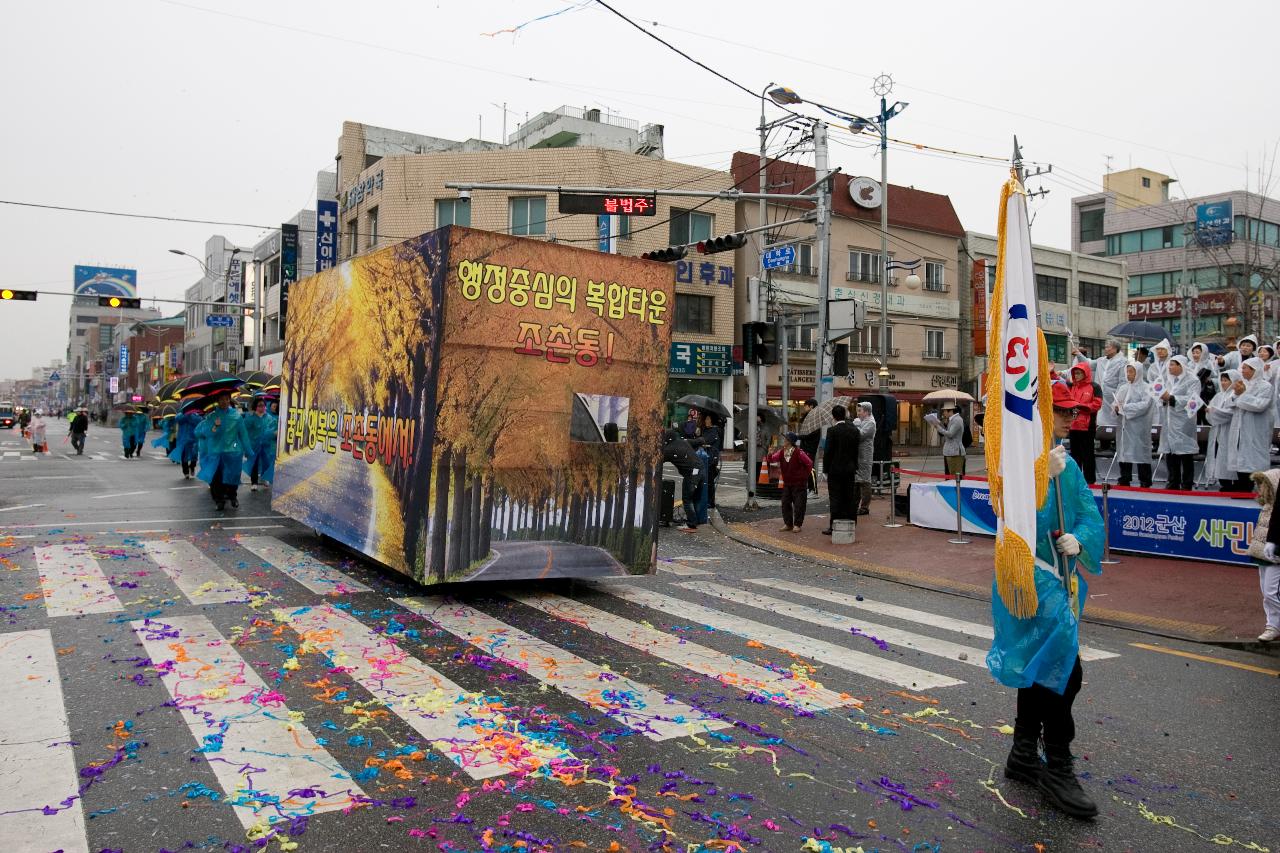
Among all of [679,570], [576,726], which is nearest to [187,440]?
[679,570]

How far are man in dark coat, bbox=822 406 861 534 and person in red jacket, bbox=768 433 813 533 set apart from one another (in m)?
1.02

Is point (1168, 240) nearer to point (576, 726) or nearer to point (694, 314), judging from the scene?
point (694, 314)

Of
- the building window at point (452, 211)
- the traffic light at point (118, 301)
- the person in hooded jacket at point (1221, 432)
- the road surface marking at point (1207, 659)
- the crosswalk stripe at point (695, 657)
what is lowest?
the road surface marking at point (1207, 659)

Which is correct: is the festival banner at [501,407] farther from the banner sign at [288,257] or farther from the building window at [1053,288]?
the building window at [1053,288]

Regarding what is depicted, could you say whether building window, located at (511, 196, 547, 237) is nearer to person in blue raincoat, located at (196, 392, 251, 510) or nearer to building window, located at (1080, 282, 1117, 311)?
person in blue raincoat, located at (196, 392, 251, 510)

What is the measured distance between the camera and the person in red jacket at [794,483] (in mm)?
13812

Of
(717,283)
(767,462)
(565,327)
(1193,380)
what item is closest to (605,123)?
(717,283)

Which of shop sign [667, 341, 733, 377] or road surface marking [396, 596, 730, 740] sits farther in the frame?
shop sign [667, 341, 733, 377]

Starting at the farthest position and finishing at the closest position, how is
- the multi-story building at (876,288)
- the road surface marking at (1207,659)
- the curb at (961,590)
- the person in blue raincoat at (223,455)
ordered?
the multi-story building at (876,288) → the person in blue raincoat at (223,455) → the curb at (961,590) → the road surface marking at (1207,659)

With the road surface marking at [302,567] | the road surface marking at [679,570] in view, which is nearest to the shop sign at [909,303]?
the road surface marking at [679,570]

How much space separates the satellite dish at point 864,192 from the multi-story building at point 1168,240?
53.4ft

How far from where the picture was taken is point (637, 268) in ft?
27.4

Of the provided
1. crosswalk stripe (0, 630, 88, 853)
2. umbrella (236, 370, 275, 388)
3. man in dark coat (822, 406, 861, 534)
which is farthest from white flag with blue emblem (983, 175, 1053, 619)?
umbrella (236, 370, 275, 388)

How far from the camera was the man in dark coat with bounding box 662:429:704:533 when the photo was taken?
14008 millimetres
